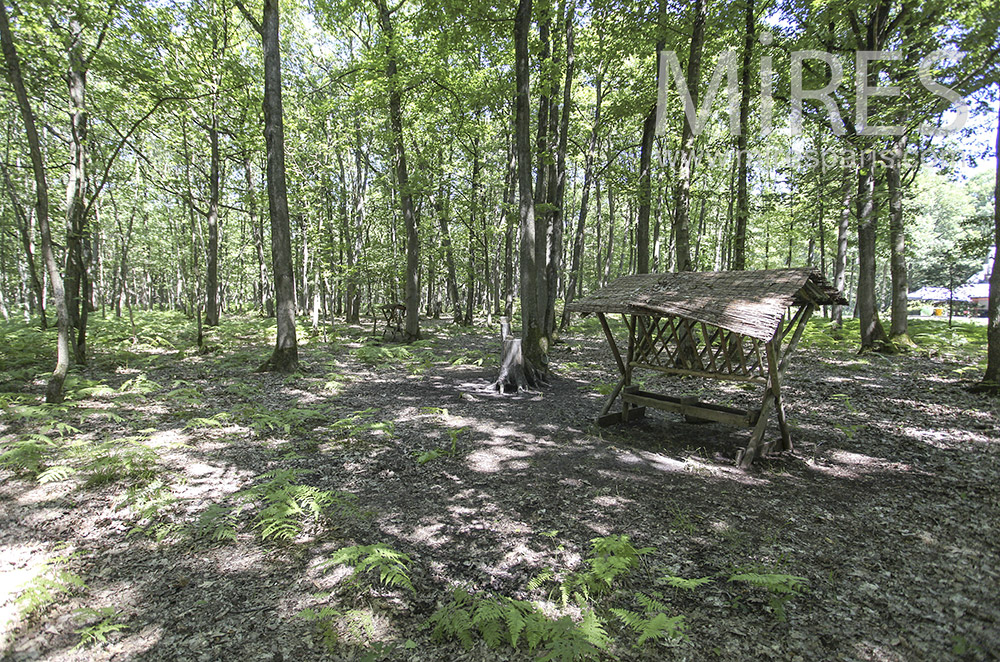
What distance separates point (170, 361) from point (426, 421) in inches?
366

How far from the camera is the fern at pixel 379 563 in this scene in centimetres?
343

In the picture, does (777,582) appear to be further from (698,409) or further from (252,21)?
(252,21)

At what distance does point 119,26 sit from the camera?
11797 millimetres

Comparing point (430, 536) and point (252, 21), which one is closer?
point (430, 536)

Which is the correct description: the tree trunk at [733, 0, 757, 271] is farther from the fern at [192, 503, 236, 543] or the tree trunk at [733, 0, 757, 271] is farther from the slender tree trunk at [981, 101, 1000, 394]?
the fern at [192, 503, 236, 543]

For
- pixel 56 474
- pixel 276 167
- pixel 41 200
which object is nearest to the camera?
pixel 56 474

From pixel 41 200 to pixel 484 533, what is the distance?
9.38m

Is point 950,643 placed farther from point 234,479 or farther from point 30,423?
point 30,423

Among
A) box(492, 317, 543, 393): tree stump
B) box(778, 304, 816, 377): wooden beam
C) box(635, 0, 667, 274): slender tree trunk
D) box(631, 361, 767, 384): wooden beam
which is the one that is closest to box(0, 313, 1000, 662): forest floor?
box(631, 361, 767, 384): wooden beam

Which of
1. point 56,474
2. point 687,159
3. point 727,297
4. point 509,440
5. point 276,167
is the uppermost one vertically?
point 687,159

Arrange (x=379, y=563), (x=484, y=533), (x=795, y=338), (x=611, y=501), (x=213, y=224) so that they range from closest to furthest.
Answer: (x=379, y=563)
(x=484, y=533)
(x=611, y=501)
(x=795, y=338)
(x=213, y=224)

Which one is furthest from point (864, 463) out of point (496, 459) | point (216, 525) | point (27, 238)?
point (27, 238)

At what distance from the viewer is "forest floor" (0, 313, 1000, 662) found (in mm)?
3025

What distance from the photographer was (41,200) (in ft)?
24.3
